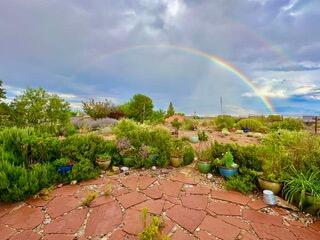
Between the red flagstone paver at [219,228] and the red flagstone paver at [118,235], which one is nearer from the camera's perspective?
the red flagstone paver at [118,235]

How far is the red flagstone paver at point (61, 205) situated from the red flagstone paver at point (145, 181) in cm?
104

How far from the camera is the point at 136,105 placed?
57.0 feet

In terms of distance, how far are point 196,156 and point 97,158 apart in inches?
88.6

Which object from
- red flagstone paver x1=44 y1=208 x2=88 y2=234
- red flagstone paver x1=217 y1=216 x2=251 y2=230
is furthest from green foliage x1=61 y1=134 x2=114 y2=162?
red flagstone paver x1=217 y1=216 x2=251 y2=230

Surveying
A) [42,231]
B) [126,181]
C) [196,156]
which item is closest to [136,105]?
[196,156]

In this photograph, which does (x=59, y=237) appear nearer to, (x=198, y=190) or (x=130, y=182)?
(x=130, y=182)

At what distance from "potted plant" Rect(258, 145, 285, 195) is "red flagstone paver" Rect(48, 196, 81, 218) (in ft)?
9.83

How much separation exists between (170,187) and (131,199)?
764 millimetres

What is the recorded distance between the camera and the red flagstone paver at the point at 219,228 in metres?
3.19

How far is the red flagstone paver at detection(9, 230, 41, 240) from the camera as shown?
10.4 feet

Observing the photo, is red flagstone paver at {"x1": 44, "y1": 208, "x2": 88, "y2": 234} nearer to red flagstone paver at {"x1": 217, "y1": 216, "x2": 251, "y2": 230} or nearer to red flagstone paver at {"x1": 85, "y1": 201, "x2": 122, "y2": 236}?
red flagstone paver at {"x1": 85, "y1": 201, "x2": 122, "y2": 236}

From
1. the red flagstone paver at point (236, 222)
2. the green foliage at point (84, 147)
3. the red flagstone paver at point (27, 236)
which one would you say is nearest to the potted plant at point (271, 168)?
the red flagstone paver at point (236, 222)

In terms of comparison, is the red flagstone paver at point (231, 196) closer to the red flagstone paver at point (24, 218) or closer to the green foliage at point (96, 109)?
the red flagstone paver at point (24, 218)

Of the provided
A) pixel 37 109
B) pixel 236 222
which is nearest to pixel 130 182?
pixel 236 222
